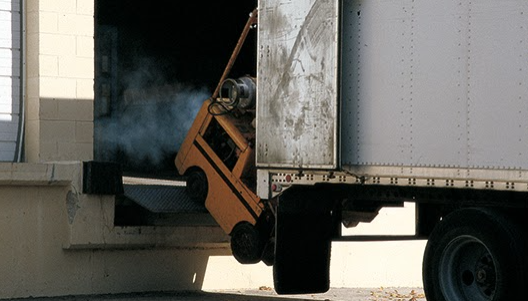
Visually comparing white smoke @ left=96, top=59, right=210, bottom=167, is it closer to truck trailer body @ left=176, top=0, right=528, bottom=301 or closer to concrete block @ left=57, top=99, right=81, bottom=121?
concrete block @ left=57, top=99, right=81, bottom=121

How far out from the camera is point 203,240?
13.4m

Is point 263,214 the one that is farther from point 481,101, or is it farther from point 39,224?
point 481,101

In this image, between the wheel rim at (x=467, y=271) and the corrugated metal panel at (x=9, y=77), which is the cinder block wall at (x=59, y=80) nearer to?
the corrugated metal panel at (x=9, y=77)

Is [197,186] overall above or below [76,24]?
below

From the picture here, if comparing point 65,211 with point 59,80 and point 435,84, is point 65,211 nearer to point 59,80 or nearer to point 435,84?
point 59,80

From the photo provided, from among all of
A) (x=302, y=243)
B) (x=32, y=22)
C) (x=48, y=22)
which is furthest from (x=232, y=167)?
(x=32, y=22)

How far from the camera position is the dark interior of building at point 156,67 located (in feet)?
56.9

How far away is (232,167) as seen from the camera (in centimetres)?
1248

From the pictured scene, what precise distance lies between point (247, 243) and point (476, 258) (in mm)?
2796

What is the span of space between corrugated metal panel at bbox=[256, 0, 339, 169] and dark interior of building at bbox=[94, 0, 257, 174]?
225 inches

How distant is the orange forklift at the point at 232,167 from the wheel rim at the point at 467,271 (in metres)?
2.36

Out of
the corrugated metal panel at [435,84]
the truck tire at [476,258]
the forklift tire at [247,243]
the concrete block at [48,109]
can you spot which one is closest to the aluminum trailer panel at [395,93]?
the corrugated metal panel at [435,84]

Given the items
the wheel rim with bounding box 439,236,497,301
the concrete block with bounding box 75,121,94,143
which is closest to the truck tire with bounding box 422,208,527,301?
the wheel rim with bounding box 439,236,497,301

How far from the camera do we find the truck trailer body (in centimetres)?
921
